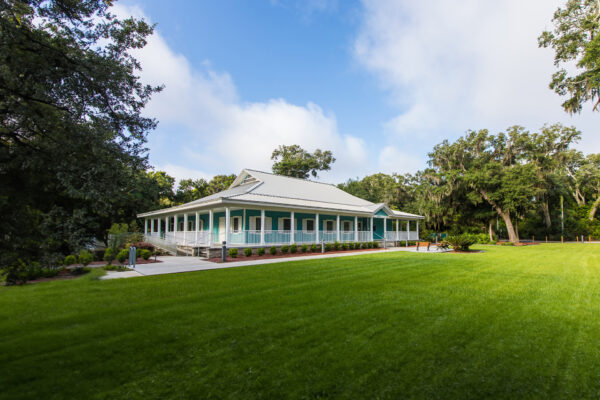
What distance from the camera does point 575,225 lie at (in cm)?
3328

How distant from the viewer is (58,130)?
3.89m

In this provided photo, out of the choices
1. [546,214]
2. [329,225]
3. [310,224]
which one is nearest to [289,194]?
[310,224]

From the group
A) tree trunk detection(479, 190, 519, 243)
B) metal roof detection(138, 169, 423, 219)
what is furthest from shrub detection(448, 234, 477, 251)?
tree trunk detection(479, 190, 519, 243)

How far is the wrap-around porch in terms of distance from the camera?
1595 cm

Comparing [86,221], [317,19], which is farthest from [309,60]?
[86,221]

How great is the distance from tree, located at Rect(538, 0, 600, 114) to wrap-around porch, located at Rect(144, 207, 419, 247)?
1314 cm

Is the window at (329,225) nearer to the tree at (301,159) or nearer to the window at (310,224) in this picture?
the window at (310,224)

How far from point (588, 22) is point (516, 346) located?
52.9ft

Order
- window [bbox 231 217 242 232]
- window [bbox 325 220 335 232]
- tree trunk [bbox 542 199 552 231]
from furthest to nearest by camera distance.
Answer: tree trunk [bbox 542 199 552 231] → window [bbox 325 220 335 232] → window [bbox 231 217 242 232]

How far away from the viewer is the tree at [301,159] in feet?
128

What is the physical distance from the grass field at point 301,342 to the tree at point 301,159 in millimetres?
33018

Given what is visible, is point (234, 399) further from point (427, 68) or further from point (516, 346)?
point (427, 68)

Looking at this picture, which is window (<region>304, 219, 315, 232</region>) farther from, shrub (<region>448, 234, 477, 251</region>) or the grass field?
the grass field

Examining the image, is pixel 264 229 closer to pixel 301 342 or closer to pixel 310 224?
pixel 310 224
